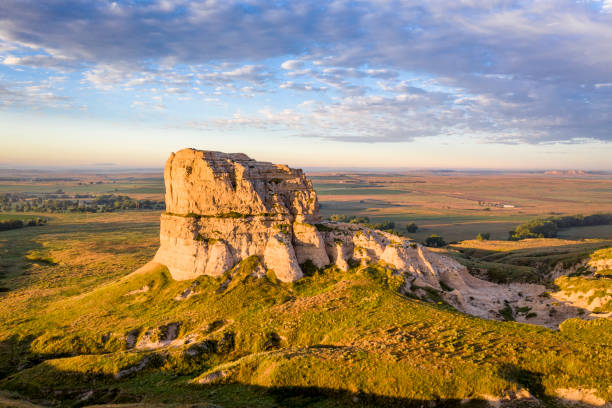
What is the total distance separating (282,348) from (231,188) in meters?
18.9

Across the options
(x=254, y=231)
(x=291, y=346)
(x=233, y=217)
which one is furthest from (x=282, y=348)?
(x=233, y=217)

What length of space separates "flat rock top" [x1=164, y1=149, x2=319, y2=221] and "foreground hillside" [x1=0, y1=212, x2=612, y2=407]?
22.8 feet

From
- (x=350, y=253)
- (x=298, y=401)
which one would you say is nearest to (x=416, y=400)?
(x=298, y=401)

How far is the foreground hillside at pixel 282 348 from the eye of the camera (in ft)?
62.7

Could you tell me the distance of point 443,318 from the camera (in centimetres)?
2634

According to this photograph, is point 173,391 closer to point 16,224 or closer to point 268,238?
point 268,238

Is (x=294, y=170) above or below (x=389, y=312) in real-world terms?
above

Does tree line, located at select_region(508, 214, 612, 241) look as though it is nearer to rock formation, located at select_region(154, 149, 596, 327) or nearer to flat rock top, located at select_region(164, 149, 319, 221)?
rock formation, located at select_region(154, 149, 596, 327)

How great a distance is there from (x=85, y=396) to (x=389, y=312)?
22357 mm

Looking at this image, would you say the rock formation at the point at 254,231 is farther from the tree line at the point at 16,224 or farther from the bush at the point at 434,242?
the tree line at the point at 16,224

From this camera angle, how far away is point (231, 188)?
38.2 metres

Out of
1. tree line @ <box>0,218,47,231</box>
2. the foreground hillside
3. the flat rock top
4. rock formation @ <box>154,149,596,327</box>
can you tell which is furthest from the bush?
tree line @ <box>0,218,47,231</box>

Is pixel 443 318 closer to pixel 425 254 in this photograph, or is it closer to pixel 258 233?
pixel 425 254

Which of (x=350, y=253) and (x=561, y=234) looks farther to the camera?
(x=561, y=234)
